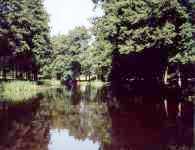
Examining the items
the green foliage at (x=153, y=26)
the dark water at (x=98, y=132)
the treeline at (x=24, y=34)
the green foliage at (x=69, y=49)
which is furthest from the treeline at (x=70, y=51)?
the dark water at (x=98, y=132)

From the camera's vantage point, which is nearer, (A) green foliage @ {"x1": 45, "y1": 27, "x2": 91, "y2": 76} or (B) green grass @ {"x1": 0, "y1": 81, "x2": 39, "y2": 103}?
(B) green grass @ {"x1": 0, "y1": 81, "x2": 39, "y2": 103}

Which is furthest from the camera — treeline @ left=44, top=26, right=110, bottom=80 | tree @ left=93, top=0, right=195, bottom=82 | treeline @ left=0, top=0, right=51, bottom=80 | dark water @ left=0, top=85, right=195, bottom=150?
treeline @ left=44, top=26, right=110, bottom=80

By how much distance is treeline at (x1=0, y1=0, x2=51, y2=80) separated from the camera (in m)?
53.3

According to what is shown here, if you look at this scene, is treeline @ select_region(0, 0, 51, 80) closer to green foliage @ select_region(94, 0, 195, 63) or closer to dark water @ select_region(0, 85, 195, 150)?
green foliage @ select_region(94, 0, 195, 63)

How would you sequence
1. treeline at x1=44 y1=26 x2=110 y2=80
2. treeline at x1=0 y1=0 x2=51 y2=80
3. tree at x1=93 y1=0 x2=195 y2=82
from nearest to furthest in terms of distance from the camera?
1. tree at x1=93 y1=0 x2=195 y2=82
2. treeline at x1=0 y1=0 x2=51 y2=80
3. treeline at x1=44 y1=26 x2=110 y2=80

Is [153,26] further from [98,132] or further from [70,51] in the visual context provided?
[70,51]

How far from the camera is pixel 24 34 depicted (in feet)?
191

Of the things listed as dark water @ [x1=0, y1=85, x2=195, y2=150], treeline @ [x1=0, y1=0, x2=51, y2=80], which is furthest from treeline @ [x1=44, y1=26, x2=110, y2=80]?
dark water @ [x1=0, y1=85, x2=195, y2=150]

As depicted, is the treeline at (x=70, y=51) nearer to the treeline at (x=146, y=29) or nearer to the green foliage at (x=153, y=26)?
the treeline at (x=146, y=29)

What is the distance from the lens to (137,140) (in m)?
13.9

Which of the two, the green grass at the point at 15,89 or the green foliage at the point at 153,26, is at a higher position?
the green foliage at the point at 153,26

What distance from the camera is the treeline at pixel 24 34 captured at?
53.3 metres

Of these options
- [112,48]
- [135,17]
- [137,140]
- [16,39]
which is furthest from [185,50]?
[16,39]

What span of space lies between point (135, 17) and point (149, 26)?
1785 millimetres
